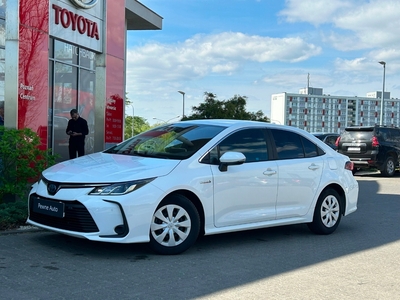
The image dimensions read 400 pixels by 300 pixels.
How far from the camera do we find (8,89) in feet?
33.7

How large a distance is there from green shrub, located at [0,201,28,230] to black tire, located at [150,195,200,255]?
238cm

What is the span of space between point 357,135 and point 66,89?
Result: 10550 mm

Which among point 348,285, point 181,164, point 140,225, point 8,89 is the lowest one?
point 348,285

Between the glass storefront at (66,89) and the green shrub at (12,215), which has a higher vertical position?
the glass storefront at (66,89)

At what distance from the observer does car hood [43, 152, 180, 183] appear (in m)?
5.76

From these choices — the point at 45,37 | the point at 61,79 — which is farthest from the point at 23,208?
the point at 61,79

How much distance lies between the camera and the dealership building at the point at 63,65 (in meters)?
10.4

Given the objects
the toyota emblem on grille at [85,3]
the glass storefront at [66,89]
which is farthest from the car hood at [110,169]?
the glass storefront at [66,89]

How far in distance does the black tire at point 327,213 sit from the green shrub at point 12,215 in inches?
161

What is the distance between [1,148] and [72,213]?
2980 millimetres

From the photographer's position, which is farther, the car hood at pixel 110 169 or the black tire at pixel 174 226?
the black tire at pixel 174 226

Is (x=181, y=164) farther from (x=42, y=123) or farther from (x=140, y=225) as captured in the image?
(x=42, y=123)

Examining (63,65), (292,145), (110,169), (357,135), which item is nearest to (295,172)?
(292,145)

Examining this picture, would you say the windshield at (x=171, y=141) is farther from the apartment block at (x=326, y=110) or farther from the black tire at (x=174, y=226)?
the apartment block at (x=326, y=110)
